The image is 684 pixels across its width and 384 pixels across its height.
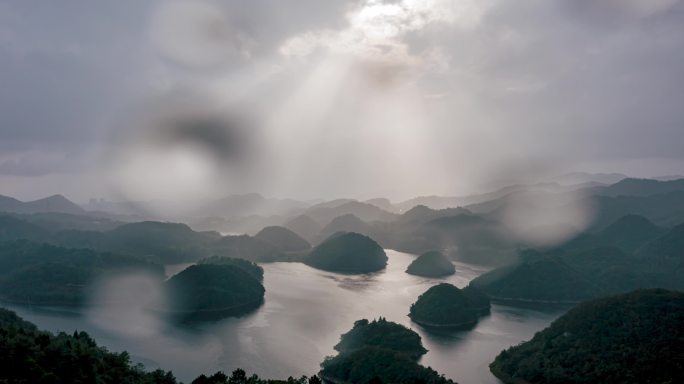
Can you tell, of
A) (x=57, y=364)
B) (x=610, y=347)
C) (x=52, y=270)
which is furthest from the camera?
(x=52, y=270)

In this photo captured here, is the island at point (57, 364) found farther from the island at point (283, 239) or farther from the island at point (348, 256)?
the island at point (283, 239)

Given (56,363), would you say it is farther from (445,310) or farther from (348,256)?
(348,256)

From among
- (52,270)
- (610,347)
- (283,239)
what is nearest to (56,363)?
(610,347)

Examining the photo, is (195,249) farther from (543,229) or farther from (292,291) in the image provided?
(543,229)

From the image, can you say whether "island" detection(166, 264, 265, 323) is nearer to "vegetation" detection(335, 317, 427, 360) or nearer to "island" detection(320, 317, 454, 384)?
"vegetation" detection(335, 317, 427, 360)

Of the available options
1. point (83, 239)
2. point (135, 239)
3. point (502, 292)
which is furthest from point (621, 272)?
point (83, 239)

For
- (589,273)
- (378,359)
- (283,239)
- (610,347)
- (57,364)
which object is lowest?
(378,359)

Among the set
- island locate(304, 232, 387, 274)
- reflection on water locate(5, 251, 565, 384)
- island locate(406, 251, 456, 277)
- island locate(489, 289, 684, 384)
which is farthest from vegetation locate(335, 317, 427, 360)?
island locate(304, 232, 387, 274)
